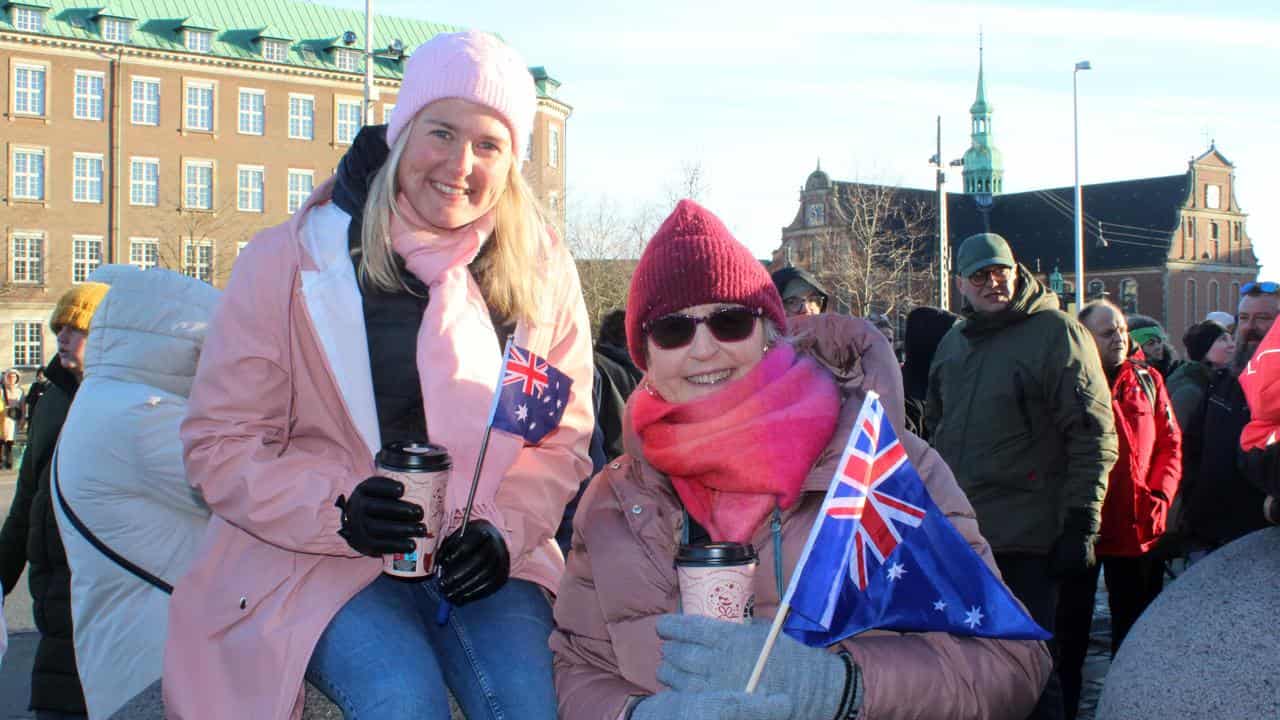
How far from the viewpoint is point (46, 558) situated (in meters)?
4.46

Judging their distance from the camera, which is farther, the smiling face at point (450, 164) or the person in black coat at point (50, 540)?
the person in black coat at point (50, 540)

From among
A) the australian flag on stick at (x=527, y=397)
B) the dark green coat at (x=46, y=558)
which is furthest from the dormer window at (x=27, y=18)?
the australian flag on stick at (x=527, y=397)

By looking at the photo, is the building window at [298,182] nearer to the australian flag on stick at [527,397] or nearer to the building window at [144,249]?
the building window at [144,249]

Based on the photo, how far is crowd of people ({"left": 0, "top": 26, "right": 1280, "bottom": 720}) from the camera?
262 cm

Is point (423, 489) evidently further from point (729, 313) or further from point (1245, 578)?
point (1245, 578)

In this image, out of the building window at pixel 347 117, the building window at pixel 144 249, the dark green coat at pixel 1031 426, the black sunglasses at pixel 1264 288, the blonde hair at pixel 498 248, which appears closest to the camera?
the blonde hair at pixel 498 248

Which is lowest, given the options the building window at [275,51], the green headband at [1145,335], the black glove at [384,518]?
the black glove at [384,518]

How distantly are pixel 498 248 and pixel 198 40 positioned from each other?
59.7 meters

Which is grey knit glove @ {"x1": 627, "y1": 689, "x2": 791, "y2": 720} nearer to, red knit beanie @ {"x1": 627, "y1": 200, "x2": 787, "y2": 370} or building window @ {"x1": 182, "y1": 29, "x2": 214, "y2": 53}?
red knit beanie @ {"x1": 627, "y1": 200, "x2": 787, "y2": 370}

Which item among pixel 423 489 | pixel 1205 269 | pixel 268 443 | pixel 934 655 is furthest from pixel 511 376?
pixel 1205 269

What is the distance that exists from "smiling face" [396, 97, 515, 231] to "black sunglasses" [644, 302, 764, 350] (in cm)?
74

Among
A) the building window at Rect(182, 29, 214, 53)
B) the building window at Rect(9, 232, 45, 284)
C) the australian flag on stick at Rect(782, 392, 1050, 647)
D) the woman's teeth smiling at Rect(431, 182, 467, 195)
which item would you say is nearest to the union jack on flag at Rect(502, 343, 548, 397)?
the woman's teeth smiling at Rect(431, 182, 467, 195)

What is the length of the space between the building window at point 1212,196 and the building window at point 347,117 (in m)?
63.2

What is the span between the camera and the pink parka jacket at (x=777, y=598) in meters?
2.42
